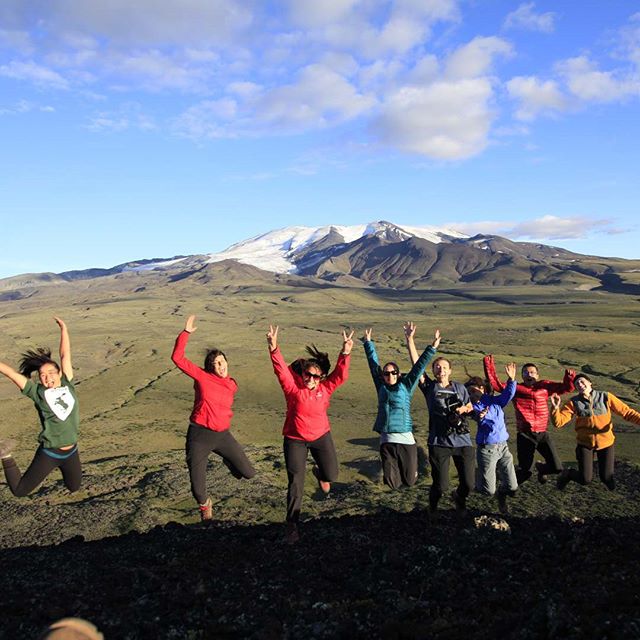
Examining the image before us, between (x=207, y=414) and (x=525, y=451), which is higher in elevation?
(x=207, y=414)

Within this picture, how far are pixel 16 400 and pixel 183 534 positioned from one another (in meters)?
32.2

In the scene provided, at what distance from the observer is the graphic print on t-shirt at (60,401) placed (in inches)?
303

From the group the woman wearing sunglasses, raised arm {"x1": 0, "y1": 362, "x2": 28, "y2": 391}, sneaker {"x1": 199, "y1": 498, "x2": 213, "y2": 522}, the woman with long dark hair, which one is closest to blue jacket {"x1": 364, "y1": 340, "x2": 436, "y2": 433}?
the woman wearing sunglasses

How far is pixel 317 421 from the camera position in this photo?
7688 millimetres

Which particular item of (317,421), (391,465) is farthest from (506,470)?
(317,421)

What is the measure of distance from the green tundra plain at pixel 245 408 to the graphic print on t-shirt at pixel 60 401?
417cm

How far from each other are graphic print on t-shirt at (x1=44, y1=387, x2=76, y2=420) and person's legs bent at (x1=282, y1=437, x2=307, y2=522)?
298 cm

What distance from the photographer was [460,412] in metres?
8.05

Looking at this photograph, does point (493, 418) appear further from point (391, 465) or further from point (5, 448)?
point (5, 448)

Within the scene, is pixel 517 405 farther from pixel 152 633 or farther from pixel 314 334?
pixel 314 334

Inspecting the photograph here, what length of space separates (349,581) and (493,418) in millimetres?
3899

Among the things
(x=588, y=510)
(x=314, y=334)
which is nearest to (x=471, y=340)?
(x=314, y=334)

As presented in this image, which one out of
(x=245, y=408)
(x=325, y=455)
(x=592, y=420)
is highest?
(x=325, y=455)

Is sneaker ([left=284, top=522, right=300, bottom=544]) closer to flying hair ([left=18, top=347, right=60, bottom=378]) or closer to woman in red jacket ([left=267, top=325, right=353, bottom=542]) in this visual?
woman in red jacket ([left=267, top=325, right=353, bottom=542])
